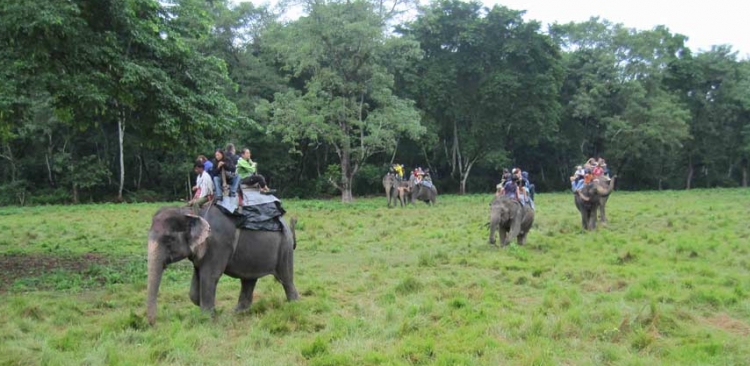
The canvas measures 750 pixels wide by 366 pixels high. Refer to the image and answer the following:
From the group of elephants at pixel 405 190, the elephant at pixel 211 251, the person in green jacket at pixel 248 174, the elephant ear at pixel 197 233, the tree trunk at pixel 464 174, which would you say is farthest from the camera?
the tree trunk at pixel 464 174

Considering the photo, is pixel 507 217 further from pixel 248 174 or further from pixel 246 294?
pixel 246 294

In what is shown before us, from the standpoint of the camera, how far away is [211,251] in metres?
8.40

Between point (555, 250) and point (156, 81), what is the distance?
1002 centimetres

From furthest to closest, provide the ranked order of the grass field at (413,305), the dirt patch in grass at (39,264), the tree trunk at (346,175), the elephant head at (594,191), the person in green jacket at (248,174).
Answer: the tree trunk at (346,175), the elephant head at (594,191), the dirt patch in grass at (39,264), the person in green jacket at (248,174), the grass field at (413,305)

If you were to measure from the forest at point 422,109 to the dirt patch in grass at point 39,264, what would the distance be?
3.05m

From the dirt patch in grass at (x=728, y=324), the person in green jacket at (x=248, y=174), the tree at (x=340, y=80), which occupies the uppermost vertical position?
the tree at (x=340, y=80)

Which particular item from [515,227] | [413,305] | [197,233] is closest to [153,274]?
[197,233]

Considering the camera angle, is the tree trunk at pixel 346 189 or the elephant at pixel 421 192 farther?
the tree trunk at pixel 346 189

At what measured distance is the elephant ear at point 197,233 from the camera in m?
8.02

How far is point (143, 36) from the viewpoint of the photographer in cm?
1234

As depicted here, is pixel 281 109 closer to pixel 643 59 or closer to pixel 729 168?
pixel 643 59

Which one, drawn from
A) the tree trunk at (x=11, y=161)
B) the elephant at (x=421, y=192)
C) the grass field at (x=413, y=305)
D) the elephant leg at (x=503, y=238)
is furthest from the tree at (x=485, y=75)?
the elephant leg at (x=503, y=238)

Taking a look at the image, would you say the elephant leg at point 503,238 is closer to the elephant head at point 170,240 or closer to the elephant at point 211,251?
the elephant at point 211,251

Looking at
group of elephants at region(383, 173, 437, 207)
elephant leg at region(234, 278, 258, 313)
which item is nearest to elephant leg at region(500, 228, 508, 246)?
elephant leg at region(234, 278, 258, 313)
